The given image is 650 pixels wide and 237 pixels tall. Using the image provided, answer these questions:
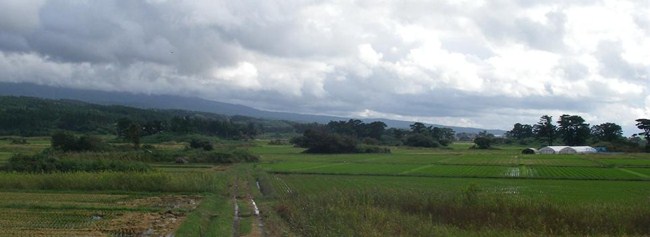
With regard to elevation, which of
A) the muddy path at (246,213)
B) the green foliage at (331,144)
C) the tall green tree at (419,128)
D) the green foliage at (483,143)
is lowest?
the muddy path at (246,213)

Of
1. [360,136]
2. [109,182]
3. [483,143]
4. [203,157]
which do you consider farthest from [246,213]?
[360,136]

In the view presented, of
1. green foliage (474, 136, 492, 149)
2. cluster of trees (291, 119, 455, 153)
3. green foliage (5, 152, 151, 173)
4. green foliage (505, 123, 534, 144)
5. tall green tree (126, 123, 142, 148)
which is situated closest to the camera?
green foliage (5, 152, 151, 173)

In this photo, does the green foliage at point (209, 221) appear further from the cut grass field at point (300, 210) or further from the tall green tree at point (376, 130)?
the tall green tree at point (376, 130)

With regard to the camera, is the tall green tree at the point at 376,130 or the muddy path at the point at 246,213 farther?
the tall green tree at the point at 376,130

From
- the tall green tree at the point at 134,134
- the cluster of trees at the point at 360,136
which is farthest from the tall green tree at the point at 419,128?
the tall green tree at the point at 134,134

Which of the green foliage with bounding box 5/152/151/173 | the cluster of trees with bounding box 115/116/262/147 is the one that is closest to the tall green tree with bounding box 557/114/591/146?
the cluster of trees with bounding box 115/116/262/147

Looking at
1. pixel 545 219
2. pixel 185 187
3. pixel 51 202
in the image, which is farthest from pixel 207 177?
pixel 545 219

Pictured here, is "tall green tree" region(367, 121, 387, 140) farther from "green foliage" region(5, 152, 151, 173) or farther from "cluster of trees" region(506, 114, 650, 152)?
"green foliage" region(5, 152, 151, 173)

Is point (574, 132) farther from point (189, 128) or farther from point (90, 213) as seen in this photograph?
point (90, 213)

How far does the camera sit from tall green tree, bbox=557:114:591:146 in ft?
390

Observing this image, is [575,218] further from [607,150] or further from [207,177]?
Answer: [607,150]

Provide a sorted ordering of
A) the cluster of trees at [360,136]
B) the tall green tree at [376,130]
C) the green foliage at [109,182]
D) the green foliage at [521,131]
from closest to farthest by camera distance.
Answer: the green foliage at [109,182]
the cluster of trees at [360,136]
the tall green tree at [376,130]
the green foliage at [521,131]

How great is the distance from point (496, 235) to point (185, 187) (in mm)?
20299

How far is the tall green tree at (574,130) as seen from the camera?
390 ft
